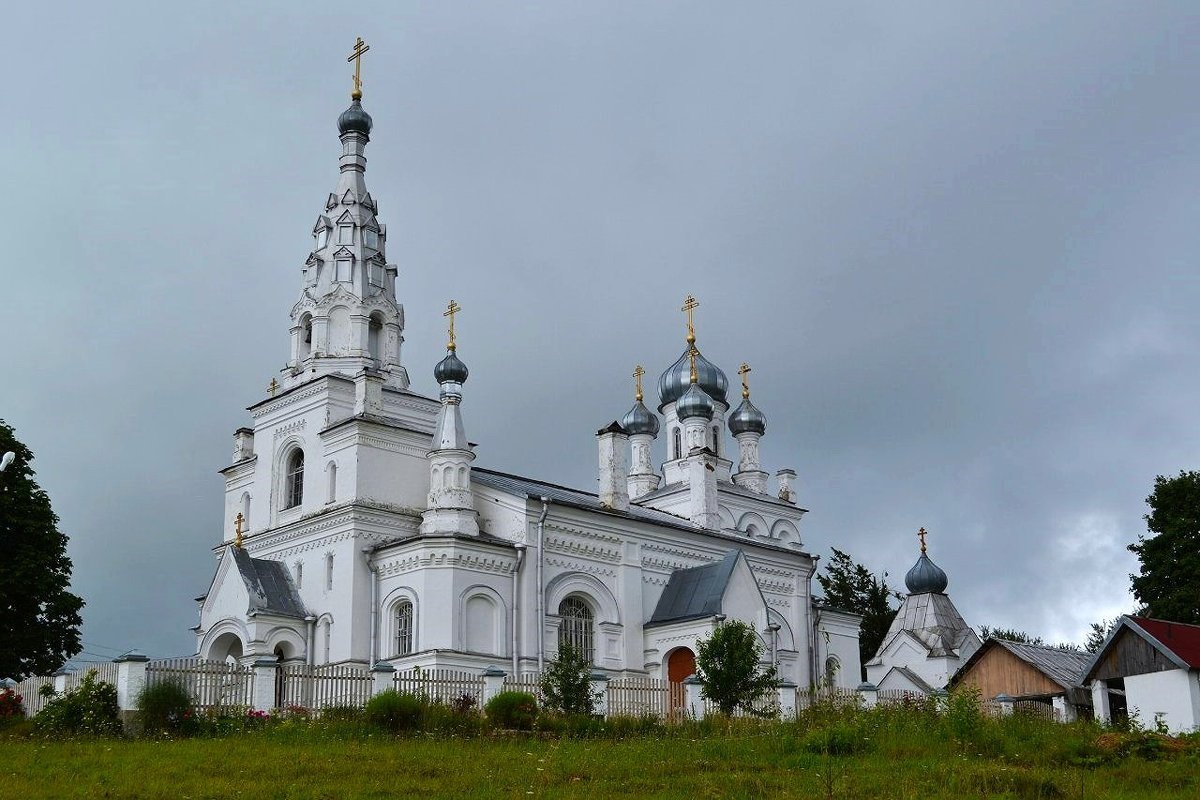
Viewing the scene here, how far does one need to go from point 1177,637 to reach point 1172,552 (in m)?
15.2

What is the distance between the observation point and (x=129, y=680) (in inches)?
684

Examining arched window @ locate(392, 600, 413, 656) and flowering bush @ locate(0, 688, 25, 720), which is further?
arched window @ locate(392, 600, 413, 656)

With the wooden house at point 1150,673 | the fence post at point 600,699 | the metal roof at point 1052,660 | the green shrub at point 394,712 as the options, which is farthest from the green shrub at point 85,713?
the metal roof at point 1052,660

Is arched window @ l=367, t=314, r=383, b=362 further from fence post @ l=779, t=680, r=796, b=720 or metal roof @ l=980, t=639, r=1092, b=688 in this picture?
metal roof @ l=980, t=639, r=1092, b=688

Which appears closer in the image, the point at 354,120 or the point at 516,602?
the point at 516,602

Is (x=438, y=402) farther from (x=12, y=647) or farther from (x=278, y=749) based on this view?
(x=278, y=749)

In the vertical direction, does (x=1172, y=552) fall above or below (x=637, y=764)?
above

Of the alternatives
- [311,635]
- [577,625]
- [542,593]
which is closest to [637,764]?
[542,593]

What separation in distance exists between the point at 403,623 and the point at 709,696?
8061 mm

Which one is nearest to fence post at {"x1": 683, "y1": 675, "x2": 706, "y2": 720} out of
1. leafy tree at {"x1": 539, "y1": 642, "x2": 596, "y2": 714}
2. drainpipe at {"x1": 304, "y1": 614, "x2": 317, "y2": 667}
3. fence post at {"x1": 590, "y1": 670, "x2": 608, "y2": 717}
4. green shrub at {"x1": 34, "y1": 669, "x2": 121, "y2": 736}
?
fence post at {"x1": 590, "y1": 670, "x2": 608, "y2": 717}

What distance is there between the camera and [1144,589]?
36.5 metres

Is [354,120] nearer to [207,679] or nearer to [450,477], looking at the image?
[450,477]

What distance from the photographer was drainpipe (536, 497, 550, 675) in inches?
1079

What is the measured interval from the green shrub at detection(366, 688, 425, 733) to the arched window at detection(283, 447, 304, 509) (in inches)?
513
